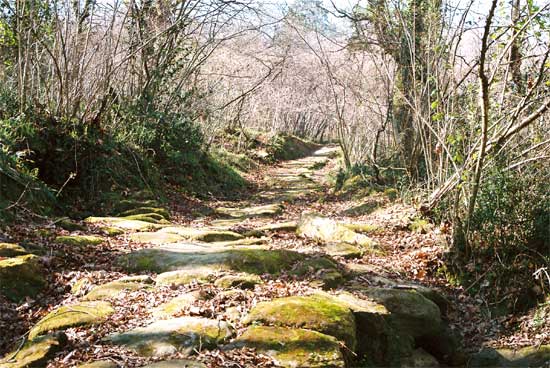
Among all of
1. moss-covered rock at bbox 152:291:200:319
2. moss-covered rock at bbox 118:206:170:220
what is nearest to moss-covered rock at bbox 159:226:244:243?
moss-covered rock at bbox 118:206:170:220

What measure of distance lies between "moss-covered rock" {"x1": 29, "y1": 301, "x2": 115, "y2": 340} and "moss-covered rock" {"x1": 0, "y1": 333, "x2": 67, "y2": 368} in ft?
0.65

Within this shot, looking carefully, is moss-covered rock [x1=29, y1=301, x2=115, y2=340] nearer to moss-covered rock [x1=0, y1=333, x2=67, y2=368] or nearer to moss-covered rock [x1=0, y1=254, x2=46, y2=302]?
moss-covered rock [x1=0, y1=333, x2=67, y2=368]

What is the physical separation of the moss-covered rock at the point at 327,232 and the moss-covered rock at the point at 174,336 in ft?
12.8

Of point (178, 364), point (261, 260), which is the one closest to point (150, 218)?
point (261, 260)

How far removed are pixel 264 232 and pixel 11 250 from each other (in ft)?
12.5

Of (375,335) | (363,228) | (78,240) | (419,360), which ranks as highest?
(78,240)

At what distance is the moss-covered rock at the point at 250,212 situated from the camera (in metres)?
10.0

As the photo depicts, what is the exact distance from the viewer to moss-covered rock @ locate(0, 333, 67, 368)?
3.21 m

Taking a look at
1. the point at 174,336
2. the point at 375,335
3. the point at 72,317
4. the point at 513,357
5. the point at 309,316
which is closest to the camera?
the point at 174,336

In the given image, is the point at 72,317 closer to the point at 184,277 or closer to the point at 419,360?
the point at 184,277

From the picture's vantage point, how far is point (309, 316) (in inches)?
156

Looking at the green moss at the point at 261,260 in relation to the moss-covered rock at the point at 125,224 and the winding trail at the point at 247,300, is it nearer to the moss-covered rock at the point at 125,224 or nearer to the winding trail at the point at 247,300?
the winding trail at the point at 247,300

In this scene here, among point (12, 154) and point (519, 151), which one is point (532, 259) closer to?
point (519, 151)

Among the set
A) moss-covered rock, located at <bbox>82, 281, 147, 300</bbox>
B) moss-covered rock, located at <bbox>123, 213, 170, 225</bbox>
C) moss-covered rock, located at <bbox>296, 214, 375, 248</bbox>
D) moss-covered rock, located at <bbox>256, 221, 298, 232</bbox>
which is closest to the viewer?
moss-covered rock, located at <bbox>82, 281, 147, 300</bbox>
